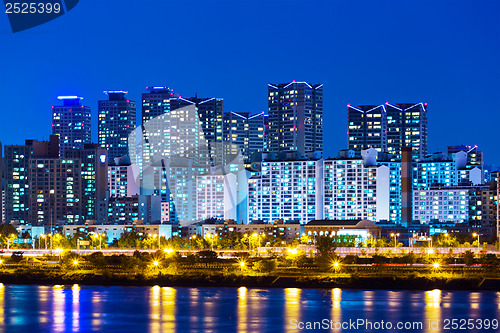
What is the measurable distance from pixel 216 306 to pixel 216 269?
15762 millimetres

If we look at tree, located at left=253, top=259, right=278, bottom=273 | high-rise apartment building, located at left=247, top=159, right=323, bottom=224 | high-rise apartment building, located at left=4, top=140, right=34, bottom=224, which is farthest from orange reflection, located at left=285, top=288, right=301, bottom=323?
high-rise apartment building, located at left=4, top=140, right=34, bottom=224

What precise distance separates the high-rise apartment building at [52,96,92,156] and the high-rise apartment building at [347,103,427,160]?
65.2 metres

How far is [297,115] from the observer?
500ft

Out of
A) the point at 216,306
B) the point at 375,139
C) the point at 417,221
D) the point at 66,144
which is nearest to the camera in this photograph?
the point at 216,306

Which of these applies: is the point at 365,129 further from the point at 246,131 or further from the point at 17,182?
the point at 17,182

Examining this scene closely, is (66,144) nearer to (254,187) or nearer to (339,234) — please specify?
(254,187)

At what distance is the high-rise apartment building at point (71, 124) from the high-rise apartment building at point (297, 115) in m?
49.9

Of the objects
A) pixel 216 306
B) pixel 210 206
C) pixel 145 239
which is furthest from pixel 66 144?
pixel 216 306

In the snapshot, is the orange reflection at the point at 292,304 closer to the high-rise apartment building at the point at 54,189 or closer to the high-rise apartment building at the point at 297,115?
the high-rise apartment building at the point at 54,189

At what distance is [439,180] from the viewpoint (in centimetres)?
12875

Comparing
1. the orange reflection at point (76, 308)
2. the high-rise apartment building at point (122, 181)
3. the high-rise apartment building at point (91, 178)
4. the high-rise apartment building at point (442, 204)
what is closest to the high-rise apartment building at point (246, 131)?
the high-rise apartment building at point (122, 181)

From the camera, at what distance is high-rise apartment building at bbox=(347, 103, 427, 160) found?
473ft

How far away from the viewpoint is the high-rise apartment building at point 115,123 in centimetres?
17950

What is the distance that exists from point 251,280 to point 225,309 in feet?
34.8
